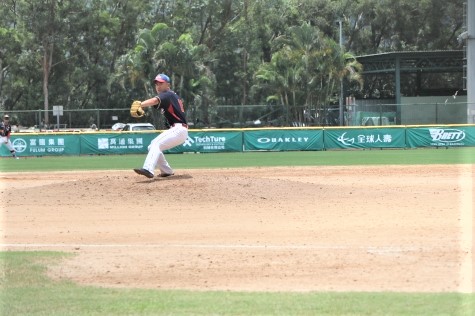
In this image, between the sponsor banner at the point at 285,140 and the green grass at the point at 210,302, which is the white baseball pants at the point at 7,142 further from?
the green grass at the point at 210,302

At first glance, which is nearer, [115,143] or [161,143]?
[161,143]

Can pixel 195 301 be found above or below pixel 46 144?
below

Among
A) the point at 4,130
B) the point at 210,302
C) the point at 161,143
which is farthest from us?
the point at 4,130

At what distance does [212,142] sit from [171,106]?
23063 millimetres

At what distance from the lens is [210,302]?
6.92 meters

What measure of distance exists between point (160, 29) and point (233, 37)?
638 inches

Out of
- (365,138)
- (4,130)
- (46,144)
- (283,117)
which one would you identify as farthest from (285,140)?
(283,117)

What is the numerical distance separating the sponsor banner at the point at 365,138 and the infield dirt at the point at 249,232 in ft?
65.5

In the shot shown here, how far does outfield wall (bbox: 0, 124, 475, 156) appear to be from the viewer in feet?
123

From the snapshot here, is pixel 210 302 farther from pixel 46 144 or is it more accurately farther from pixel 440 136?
pixel 440 136

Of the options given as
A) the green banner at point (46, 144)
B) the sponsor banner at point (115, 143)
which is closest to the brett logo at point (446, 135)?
the sponsor banner at point (115, 143)

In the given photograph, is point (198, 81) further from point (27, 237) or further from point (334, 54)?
point (27, 237)

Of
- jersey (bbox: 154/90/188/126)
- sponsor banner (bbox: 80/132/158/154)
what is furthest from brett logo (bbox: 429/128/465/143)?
jersey (bbox: 154/90/188/126)

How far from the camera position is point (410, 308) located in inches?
259
